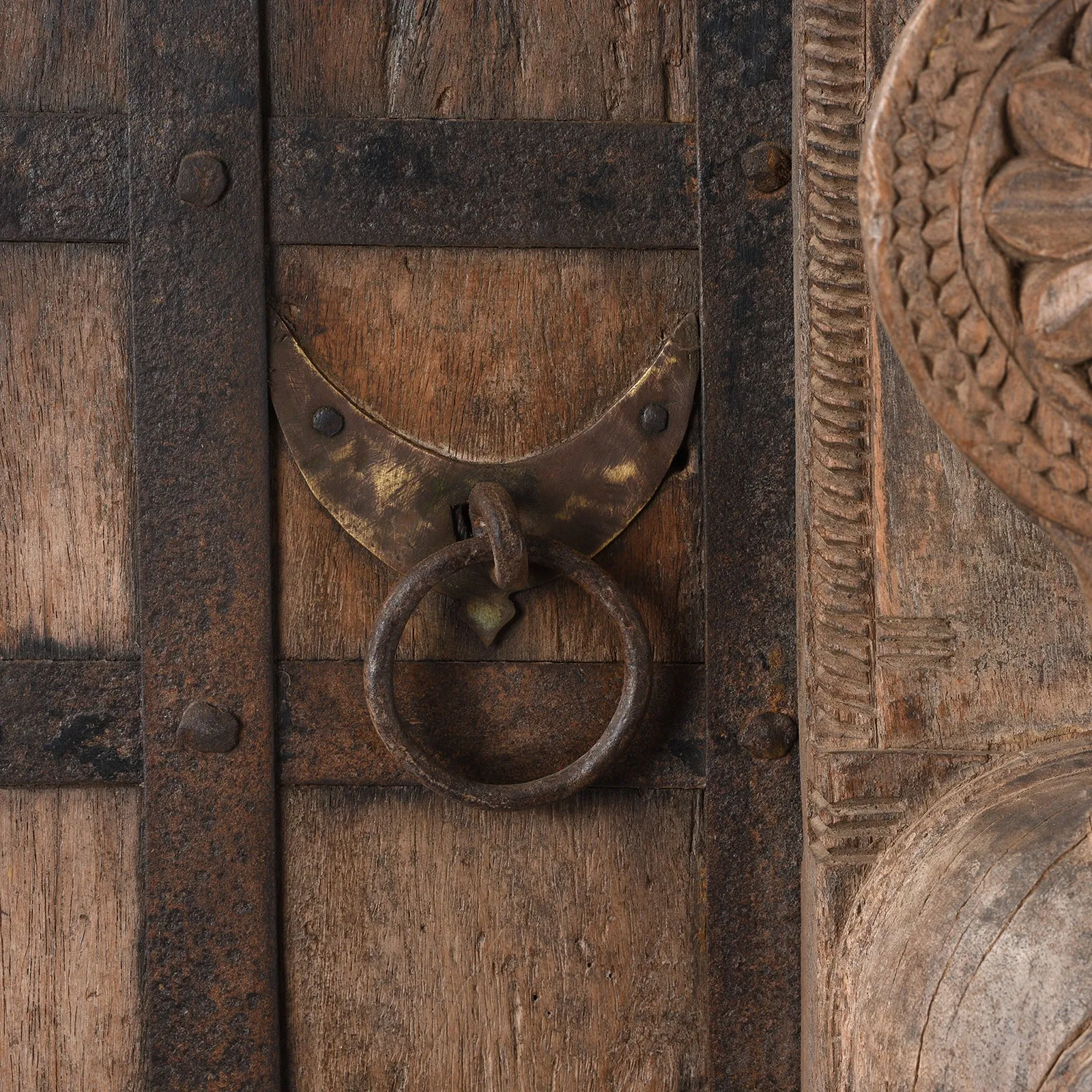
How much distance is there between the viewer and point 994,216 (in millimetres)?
524

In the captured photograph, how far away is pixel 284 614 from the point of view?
2.61ft

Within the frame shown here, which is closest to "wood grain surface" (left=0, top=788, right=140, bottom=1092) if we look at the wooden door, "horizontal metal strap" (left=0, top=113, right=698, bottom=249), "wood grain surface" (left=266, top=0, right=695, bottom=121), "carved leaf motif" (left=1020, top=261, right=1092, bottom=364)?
the wooden door

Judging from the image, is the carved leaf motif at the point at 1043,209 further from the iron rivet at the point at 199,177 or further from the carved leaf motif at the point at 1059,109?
the iron rivet at the point at 199,177

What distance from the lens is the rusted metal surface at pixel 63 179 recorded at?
2.54 feet

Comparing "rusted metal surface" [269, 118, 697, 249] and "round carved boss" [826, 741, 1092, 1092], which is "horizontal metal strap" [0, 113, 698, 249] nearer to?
"rusted metal surface" [269, 118, 697, 249]

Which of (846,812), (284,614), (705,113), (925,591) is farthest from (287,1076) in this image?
(705,113)

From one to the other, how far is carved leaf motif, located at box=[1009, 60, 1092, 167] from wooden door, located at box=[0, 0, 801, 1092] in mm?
265

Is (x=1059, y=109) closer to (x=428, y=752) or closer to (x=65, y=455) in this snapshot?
(x=428, y=752)

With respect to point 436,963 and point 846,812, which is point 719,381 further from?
point 436,963

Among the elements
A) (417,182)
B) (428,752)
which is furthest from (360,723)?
(417,182)

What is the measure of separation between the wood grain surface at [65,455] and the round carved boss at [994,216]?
0.56 m

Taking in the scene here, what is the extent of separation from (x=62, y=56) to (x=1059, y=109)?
0.70 meters

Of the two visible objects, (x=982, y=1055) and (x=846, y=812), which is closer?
(x=982, y=1055)

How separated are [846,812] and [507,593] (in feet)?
0.95
